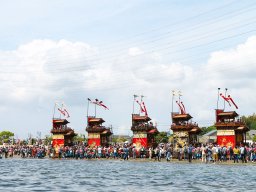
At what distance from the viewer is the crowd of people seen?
5306cm

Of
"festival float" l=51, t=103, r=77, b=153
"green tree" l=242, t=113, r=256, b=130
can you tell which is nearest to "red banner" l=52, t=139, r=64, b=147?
"festival float" l=51, t=103, r=77, b=153

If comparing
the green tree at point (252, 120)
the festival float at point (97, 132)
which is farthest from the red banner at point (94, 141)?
the green tree at point (252, 120)

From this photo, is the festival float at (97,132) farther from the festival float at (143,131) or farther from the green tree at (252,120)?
the green tree at (252,120)

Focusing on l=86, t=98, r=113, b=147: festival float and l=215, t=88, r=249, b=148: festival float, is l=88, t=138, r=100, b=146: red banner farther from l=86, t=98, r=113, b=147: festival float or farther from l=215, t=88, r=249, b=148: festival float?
l=215, t=88, r=249, b=148: festival float

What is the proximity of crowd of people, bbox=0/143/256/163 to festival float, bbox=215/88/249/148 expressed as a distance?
3.34 m

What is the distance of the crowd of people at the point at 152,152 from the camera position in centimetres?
5306

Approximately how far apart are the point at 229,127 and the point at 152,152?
33.7 feet

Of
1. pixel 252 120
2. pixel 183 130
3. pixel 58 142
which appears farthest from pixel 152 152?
pixel 252 120

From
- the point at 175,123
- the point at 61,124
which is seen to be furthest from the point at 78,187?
the point at 61,124

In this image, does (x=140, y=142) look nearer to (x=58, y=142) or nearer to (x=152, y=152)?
(x=152, y=152)

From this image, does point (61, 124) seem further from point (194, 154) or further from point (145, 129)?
point (194, 154)

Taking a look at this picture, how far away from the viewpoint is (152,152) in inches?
2569

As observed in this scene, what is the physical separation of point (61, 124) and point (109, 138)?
964 centimetres

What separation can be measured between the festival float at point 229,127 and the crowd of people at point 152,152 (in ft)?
10.9
